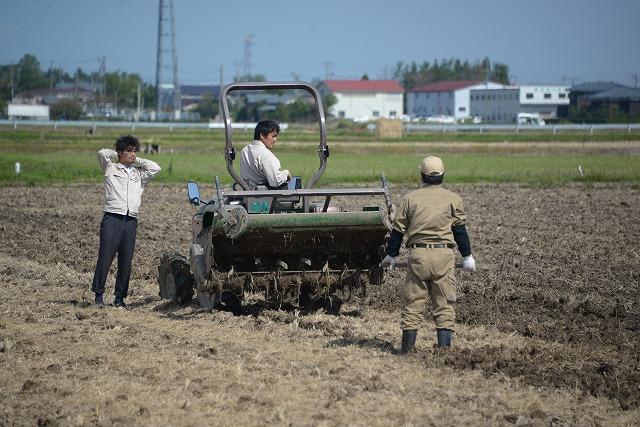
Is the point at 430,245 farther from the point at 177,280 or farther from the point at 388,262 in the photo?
the point at 177,280

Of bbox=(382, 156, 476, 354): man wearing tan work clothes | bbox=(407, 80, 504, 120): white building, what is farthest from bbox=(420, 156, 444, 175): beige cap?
bbox=(407, 80, 504, 120): white building

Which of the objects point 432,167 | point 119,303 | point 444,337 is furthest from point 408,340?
point 119,303

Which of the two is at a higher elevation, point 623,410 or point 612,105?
point 612,105

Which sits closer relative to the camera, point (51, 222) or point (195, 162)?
point (51, 222)

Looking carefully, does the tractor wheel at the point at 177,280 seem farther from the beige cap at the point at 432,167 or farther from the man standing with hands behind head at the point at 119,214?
the beige cap at the point at 432,167

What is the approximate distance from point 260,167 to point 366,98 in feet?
434

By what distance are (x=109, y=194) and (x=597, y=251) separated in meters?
7.31

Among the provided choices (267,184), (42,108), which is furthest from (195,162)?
(42,108)

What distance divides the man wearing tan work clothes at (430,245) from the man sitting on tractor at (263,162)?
7.48 ft

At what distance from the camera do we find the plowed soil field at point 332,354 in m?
7.20

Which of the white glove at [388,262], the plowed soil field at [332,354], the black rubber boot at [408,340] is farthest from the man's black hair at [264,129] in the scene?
the black rubber boot at [408,340]

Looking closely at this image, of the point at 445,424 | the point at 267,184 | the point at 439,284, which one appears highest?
the point at 267,184

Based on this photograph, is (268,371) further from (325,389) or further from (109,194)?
(109,194)

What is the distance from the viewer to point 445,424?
6836 millimetres
